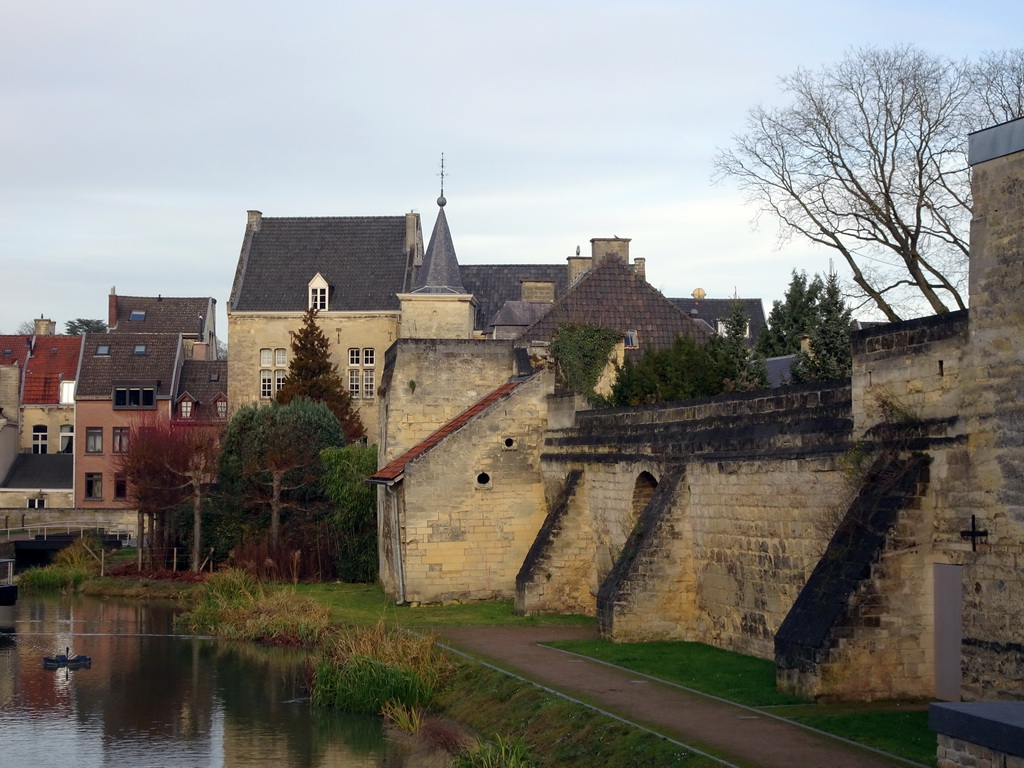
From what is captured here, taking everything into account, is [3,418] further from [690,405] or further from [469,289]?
[690,405]

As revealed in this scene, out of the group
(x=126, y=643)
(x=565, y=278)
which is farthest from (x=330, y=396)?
(x=126, y=643)

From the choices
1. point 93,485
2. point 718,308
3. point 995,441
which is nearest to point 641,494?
point 995,441

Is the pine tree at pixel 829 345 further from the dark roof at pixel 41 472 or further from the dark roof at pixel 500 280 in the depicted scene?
the dark roof at pixel 41 472

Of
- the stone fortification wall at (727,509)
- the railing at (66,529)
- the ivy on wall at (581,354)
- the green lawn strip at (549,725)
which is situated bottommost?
the green lawn strip at (549,725)

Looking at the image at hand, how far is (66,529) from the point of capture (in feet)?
160

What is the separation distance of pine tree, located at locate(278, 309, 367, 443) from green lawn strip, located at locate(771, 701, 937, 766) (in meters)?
35.1

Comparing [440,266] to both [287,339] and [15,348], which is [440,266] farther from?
[15,348]

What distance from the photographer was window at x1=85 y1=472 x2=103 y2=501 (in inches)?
2297

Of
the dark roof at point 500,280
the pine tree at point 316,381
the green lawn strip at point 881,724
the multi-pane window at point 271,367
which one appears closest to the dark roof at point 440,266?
the pine tree at point 316,381

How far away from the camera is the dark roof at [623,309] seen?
38938 mm

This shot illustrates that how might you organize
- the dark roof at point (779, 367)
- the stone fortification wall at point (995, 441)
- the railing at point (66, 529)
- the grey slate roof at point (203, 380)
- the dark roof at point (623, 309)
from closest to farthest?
the stone fortification wall at point (995, 441) → the dark roof at point (779, 367) → the dark roof at point (623, 309) → the railing at point (66, 529) → the grey slate roof at point (203, 380)

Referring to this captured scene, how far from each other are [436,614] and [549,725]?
920cm

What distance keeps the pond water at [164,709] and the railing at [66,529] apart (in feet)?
69.4

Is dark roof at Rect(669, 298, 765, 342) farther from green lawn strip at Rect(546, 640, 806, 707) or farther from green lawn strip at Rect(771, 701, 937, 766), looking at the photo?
green lawn strip at Rect(771, 701, 937, 766)
